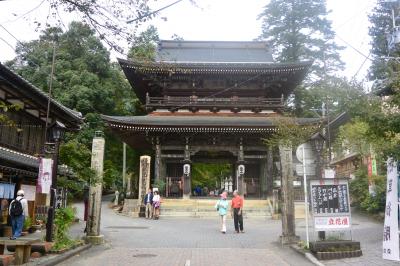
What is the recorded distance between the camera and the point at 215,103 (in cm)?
3059

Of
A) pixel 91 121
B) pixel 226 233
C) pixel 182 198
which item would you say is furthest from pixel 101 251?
pixel 91 121

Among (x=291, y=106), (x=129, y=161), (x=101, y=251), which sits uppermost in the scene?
(x=291, y=106)

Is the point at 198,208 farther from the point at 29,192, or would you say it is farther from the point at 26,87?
the point at 26,87

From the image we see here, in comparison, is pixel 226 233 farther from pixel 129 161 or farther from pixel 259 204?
pixel 129 161

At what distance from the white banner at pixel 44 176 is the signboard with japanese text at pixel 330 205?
8.03m

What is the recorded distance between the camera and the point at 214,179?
4472 centimetres

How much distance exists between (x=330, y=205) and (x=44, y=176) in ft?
28.5

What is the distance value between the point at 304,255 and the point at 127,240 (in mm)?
6771

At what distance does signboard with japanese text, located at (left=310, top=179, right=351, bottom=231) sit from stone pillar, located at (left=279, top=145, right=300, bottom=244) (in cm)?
205

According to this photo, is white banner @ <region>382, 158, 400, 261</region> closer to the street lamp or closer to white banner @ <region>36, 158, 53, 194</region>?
the street lamp

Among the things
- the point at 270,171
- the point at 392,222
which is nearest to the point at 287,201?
the point at 392,222

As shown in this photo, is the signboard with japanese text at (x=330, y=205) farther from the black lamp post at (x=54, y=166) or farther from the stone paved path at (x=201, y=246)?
the black lamp post at (x=54, y=166)

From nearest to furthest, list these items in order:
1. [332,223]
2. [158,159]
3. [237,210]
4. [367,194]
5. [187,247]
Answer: [332,223] → [187,247] → [237,210] → [367,194] → [158,159]

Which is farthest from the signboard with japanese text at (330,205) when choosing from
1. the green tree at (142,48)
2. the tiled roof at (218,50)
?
the tiled roof at (218,50)
